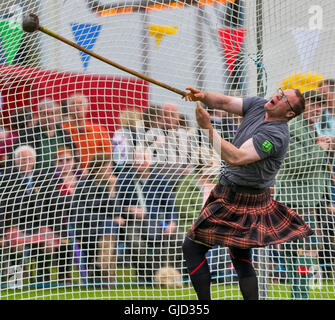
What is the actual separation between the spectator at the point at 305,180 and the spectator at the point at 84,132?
117cm

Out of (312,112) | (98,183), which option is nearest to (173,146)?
(98,183)

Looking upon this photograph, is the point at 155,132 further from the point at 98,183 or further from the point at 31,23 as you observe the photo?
the point at 31,23

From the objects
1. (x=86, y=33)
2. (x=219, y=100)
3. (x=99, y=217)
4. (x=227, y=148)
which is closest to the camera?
(x=227, y=148)

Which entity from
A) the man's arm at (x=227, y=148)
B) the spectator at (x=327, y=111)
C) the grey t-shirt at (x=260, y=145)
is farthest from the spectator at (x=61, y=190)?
the spectator at (x=327, y=111)

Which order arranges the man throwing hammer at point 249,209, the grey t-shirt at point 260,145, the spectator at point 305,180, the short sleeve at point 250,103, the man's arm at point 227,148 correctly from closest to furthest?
the man's arm at point 227,148, the grey t-shirt at point 260,145, the man throwing hammer at point 249,209, the short sleeve at point 250,103, the spectator at point 305,180

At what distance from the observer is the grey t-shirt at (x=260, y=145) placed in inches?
129

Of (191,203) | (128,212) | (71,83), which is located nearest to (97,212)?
(128,212)

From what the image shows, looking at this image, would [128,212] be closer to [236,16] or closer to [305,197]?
[305,197]

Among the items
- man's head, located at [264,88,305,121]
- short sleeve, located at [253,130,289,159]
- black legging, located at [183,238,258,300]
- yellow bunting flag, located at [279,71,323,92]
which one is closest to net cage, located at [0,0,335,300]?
yellow bunting flag, located at [279,71,323,92]

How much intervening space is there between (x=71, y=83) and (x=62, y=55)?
0.70ft

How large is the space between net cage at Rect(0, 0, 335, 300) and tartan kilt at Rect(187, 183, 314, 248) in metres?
0.80

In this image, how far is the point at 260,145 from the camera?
3.26 metres

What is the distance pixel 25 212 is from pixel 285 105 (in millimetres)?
2033

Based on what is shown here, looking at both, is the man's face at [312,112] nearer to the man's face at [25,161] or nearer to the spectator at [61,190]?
the spectator at [61,190]
